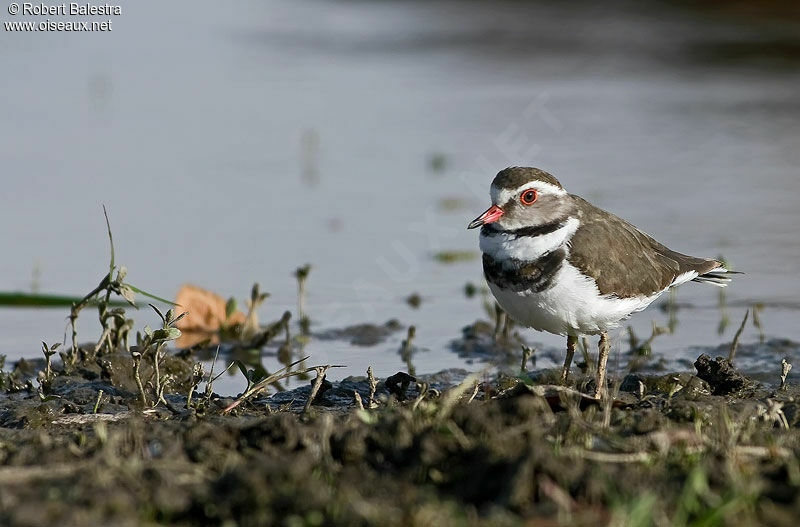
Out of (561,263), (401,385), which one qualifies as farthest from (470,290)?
(401,385)

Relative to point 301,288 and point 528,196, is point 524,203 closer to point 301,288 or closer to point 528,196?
point 528,196

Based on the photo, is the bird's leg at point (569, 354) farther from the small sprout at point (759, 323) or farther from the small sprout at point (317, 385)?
the small sprout at point (317, 385)

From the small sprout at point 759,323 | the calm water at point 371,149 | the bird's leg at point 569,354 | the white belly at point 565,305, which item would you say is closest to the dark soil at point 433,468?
the white belly at point 565,305

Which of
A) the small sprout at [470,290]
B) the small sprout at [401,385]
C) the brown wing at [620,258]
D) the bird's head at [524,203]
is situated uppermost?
the bird's head at [524,203]

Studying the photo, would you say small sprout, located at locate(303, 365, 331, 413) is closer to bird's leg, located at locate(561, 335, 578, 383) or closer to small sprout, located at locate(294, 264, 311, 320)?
bird's leg, located at locate(561, 335, 578, 383)

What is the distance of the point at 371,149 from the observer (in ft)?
38.6

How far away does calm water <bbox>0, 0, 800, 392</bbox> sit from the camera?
866cm

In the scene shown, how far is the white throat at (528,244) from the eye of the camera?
6176 millimetres

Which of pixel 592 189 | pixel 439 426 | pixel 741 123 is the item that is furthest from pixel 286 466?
pixel 741 123

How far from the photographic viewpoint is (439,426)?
423 cm

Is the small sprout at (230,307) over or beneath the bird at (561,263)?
beneath

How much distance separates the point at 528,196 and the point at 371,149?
→ 17.8 ft

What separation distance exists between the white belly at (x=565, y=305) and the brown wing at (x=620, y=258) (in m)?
0.07

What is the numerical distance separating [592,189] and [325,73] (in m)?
5.32
